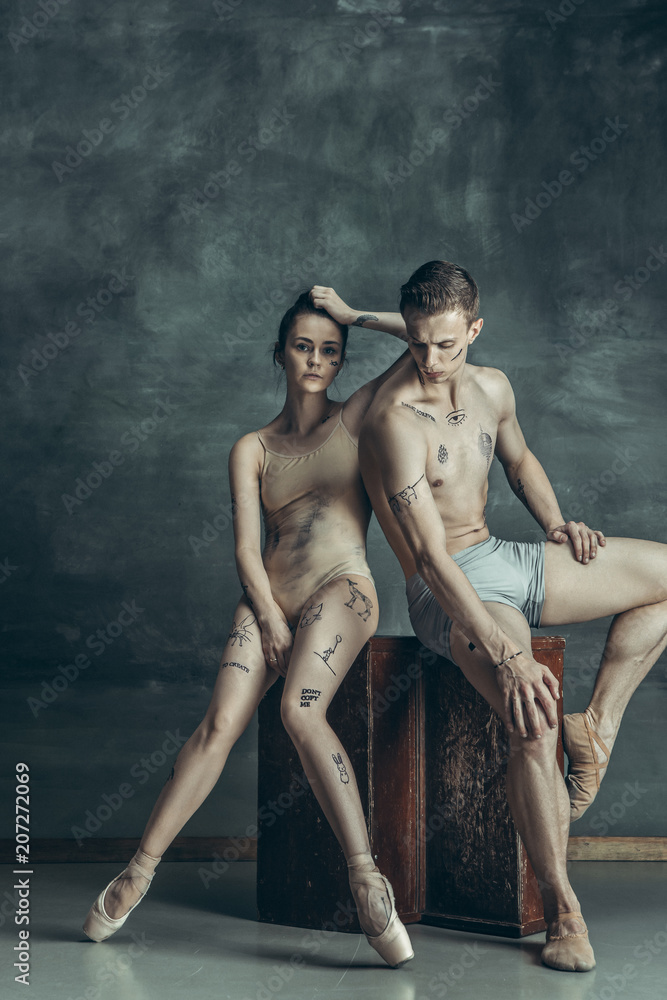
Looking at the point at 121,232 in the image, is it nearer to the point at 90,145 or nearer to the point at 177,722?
the point at 90,145

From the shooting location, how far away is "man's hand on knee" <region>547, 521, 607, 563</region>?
10.2 ft

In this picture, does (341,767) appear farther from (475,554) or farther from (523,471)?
(523,471)

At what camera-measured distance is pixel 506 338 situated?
462 cm

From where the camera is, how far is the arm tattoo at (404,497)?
2.91 m

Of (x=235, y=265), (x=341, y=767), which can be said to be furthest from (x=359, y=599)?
(x=235, y=265)

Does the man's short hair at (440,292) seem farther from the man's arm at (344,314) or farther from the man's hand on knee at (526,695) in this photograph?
the man's hand on knee at (526,695)

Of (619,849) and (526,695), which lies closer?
(526,695)
